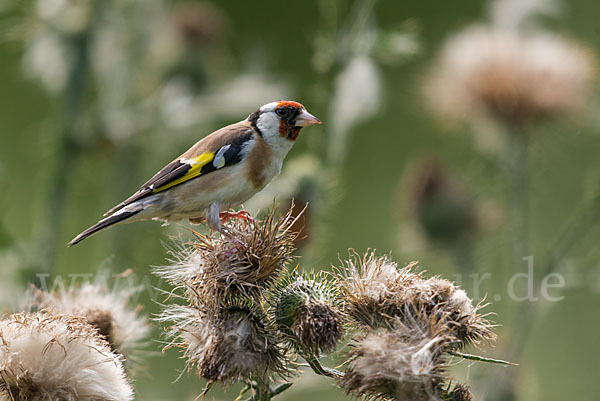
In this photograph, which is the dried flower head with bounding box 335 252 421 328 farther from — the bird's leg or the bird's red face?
the bird's red face

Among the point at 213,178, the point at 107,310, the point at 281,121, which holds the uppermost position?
the point at 281,121

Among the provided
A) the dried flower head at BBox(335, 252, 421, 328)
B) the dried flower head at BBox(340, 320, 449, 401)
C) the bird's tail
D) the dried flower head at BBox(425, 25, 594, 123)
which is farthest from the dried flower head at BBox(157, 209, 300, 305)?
the dried flower head at BBox(425, 25, 594, 123)

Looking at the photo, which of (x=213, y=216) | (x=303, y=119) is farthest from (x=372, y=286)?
(x=303, y=119)

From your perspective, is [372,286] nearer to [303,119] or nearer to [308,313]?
[308,313]

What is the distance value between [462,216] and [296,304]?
10.9ft

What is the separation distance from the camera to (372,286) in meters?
2.71

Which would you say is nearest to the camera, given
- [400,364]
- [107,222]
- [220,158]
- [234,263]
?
[400,364]

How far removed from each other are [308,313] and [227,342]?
26 centimetres

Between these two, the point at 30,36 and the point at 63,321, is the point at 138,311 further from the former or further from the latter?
the point at 30,36

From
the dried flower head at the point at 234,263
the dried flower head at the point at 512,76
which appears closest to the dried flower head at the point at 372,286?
the dried flower head at the point at 234,263

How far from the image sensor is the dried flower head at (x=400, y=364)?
2.43 m

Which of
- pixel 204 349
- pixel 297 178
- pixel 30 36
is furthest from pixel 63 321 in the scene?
pixel 30 36

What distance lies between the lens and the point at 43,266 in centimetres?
Result: 406

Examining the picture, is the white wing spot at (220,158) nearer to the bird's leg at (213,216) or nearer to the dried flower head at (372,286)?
the bird's leg at (213,216)
